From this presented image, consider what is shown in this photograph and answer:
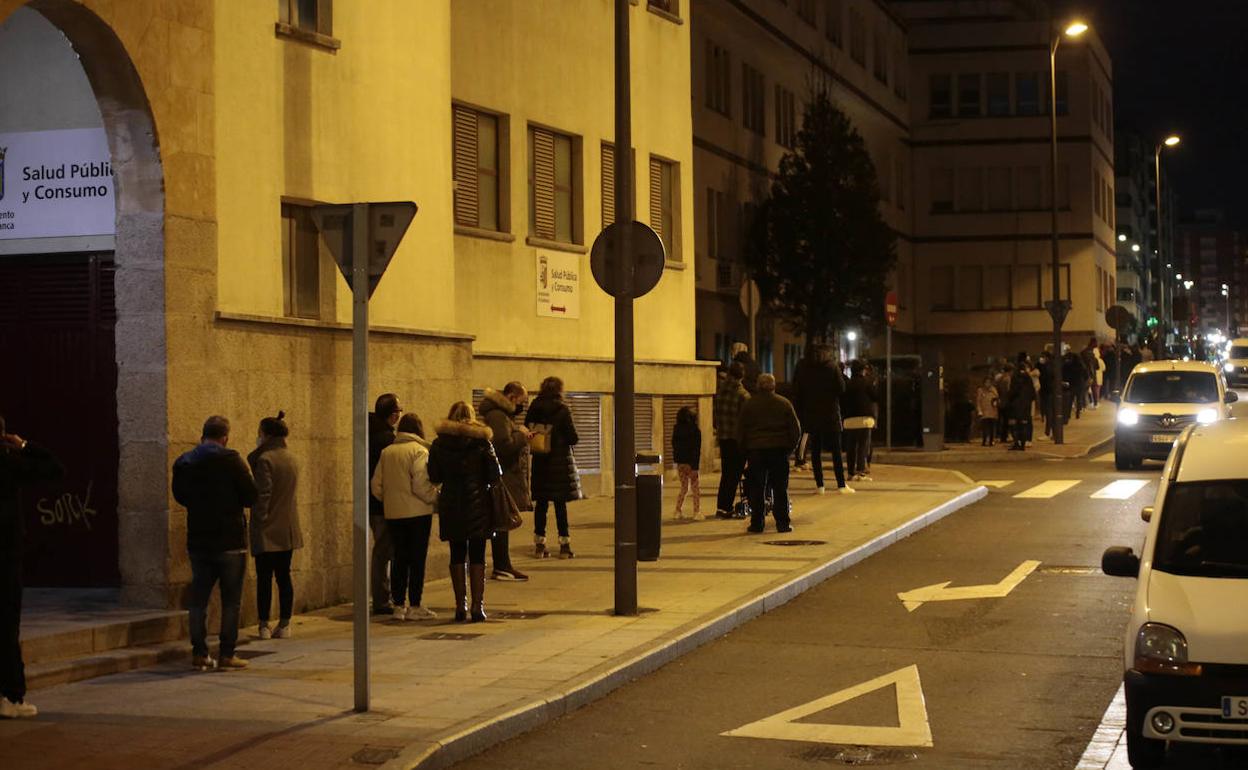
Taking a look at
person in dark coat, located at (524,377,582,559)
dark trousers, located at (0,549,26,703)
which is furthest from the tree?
dark trousers, located at (0,549,26,703)

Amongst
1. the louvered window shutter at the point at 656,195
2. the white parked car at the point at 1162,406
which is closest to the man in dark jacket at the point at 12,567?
the louvered window shutter at the point at 656,195

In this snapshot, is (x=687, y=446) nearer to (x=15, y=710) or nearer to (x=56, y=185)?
(x=56, y=185)

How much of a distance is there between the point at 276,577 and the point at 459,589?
1463 millimetres

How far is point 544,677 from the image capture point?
430 inches

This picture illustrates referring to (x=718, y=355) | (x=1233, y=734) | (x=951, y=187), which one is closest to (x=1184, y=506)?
(x=1233, y=734)

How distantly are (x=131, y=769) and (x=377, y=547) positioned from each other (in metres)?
5.79

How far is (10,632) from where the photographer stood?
987 cm

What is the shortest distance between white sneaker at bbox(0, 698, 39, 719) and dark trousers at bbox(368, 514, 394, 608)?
4.48 meters

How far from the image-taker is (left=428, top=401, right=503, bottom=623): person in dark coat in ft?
44.3

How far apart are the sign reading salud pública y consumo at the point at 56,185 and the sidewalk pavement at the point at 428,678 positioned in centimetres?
344

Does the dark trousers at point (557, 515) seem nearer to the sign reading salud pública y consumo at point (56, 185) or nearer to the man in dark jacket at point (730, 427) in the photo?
the man in dark jacket at point (730, 427)

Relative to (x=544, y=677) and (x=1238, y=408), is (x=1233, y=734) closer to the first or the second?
(x=544, y=677)

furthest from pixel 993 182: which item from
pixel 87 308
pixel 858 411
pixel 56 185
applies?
pixel 87 308

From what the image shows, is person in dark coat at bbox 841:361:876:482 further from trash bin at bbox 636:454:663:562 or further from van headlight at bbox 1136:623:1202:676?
van headlight at bbox 1136:623:1202:676
